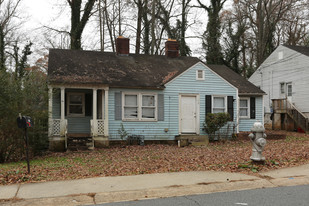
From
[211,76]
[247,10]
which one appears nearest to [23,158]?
[211,76]

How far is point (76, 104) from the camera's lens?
52.9ft

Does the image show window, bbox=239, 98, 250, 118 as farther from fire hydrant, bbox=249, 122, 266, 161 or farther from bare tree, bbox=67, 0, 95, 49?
bare tree, bbox=67, 0, 95, 49

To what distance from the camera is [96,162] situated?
1036cm

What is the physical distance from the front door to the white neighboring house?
9003 millimetres

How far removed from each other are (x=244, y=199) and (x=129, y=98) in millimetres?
10467

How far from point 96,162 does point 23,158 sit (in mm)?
3072

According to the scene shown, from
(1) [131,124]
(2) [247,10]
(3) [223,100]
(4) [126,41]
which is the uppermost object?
(2) [247,10]

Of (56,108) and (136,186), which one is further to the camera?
(56,108)

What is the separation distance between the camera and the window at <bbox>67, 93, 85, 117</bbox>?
16.0 meters

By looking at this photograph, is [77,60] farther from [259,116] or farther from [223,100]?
[259,116]

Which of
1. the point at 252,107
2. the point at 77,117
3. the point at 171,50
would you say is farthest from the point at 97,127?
the point at 252,107

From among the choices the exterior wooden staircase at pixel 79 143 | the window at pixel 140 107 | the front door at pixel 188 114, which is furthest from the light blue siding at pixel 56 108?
the front door at pixel 188 114

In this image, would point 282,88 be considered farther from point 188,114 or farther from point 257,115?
point 188,114

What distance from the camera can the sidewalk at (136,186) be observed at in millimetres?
5949
